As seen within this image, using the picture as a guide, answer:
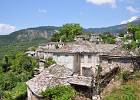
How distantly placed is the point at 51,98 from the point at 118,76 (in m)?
5.12

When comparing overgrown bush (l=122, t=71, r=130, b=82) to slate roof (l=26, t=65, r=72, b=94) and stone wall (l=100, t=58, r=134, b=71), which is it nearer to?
stone wall (l=100, t=58, r=134, b=71)

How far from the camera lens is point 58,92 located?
23.8 metres

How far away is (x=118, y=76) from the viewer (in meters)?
23.9

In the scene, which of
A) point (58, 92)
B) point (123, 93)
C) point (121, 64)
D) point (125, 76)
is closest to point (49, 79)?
point (58, 92)

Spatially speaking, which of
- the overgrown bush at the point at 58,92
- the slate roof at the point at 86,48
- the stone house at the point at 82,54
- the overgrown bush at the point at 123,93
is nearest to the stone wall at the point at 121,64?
the overgrown bush at the point at 123,93

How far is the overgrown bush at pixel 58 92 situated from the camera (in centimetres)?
2323

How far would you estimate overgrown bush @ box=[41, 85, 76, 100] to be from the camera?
23.2 metres

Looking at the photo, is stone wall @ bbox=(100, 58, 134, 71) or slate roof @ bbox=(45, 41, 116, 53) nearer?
stone wall @ bbox=(100, 58, 134, 71)

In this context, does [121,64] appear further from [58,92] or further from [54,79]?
[58,92]

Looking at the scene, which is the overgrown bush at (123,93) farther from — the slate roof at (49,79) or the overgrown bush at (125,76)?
the slate roof at (49,79)

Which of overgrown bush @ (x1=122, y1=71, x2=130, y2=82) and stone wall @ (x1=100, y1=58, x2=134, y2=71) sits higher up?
stone wall @ (x1=100, y1=58, x2=134, y2=71)

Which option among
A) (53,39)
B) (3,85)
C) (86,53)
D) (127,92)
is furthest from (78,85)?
(53,39)

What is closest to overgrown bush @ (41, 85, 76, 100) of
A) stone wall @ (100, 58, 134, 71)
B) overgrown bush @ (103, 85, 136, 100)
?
overgrown bush @ (103, 85, 136, 100)

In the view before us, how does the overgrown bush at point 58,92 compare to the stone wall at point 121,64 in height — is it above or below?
below
